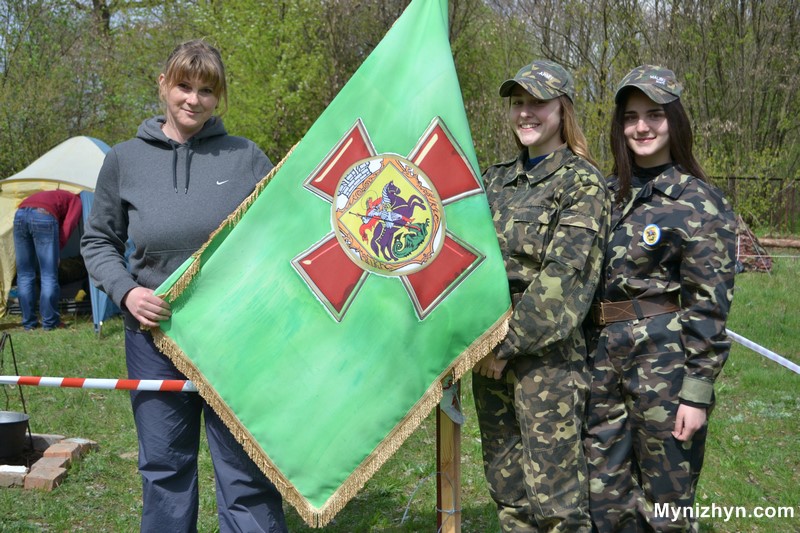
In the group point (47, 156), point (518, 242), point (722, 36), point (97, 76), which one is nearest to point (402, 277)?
point (518, 242)

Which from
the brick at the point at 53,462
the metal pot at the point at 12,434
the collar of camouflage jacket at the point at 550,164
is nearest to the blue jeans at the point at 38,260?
the metal pot at the point at 12,434

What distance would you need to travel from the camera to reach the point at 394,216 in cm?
266

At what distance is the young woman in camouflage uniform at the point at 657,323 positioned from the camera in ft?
8.55

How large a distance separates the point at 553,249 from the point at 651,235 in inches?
15.8

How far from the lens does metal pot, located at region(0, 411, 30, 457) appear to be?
14.7 feet

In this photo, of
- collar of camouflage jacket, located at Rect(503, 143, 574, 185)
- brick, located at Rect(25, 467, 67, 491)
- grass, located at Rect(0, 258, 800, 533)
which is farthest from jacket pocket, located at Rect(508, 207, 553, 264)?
brick, located at Rect(25, 467, 67, 491)

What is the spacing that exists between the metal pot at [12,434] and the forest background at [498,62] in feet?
35.1

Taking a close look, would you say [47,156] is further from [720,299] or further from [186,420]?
[720,299]

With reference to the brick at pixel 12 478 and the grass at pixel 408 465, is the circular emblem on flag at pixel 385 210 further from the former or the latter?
the brick at pixel 12 478

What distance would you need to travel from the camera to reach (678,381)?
268 centimetres

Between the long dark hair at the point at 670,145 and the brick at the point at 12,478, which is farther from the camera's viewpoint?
the brick at the point at 12,478

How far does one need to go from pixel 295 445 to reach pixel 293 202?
33.6 inches

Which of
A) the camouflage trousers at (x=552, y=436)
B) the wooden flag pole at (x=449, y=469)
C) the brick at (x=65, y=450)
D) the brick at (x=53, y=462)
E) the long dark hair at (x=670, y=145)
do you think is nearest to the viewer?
the camouflage trousers at (x=552, y=436)

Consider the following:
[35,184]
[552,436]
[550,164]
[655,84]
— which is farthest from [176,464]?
[35,184]
